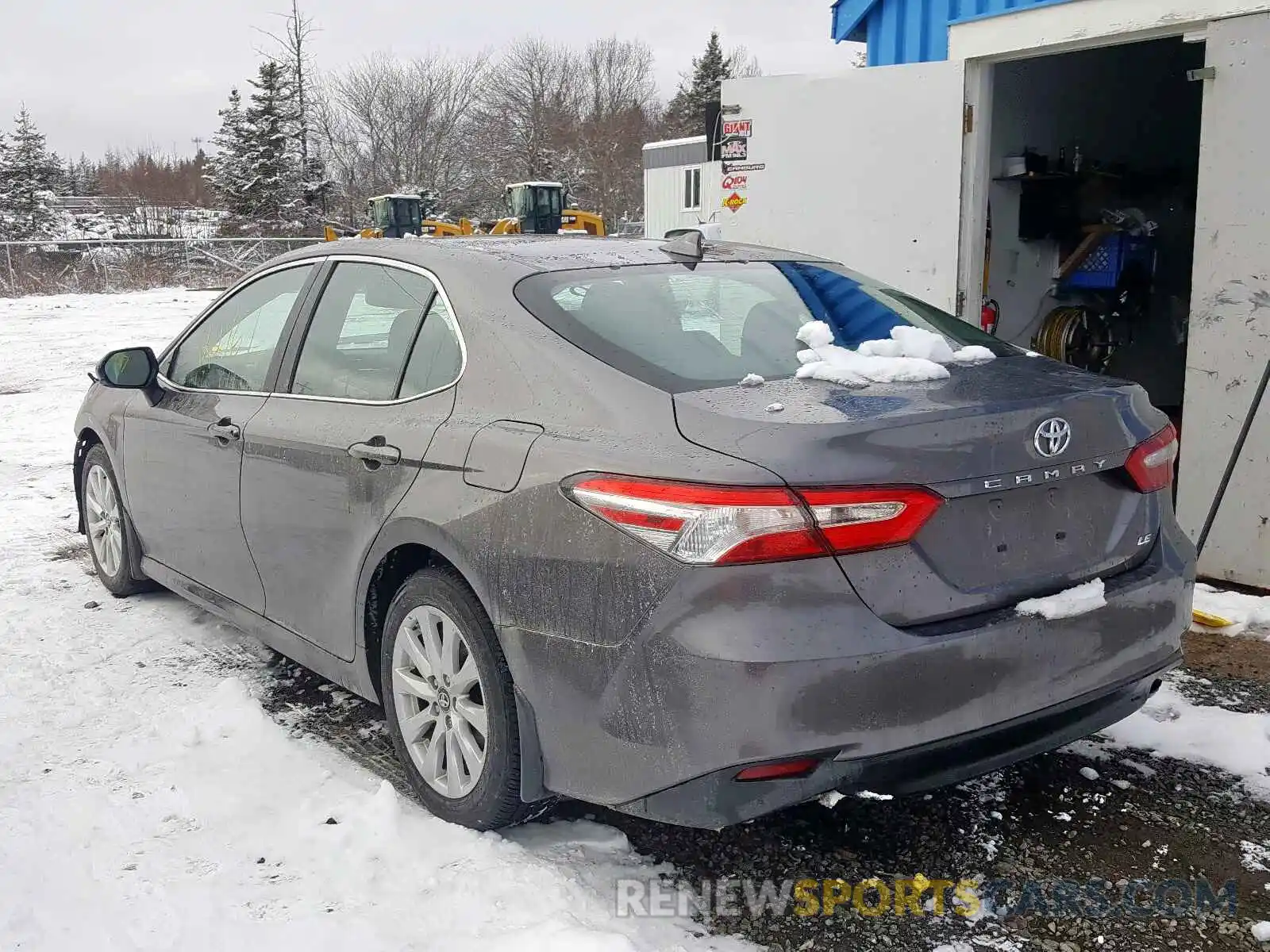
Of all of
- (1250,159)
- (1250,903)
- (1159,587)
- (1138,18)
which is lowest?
(1250,903)

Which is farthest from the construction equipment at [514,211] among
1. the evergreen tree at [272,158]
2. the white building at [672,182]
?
the evergreen tree at [272,158]

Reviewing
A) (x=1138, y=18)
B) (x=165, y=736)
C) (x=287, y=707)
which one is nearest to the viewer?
(x=165, y=736)

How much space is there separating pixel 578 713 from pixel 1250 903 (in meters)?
1.68

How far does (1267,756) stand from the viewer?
3.43 meters

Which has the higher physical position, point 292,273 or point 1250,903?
point 292,273

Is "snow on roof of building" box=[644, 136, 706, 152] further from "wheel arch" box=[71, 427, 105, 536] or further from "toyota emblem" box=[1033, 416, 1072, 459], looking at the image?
"toyota emblem" box=[1033, 416, 1072, 459]

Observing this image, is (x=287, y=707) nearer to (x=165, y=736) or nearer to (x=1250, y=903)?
(x=165, y=736)

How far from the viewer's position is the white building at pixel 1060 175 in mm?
5047

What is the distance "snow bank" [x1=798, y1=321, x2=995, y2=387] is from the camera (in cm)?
277

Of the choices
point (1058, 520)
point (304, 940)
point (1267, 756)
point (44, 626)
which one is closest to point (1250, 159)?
point (1267, 756)

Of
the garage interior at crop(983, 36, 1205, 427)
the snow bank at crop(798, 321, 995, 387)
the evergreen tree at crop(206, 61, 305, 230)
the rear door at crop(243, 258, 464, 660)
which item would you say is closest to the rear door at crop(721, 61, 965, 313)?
the garage interior at crop(983, 36, 1205, 427)

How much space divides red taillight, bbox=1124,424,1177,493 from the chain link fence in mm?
26715

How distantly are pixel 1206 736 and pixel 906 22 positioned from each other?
5.38m

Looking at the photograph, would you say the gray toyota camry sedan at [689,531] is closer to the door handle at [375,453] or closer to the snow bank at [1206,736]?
the door handle at [375,453]
